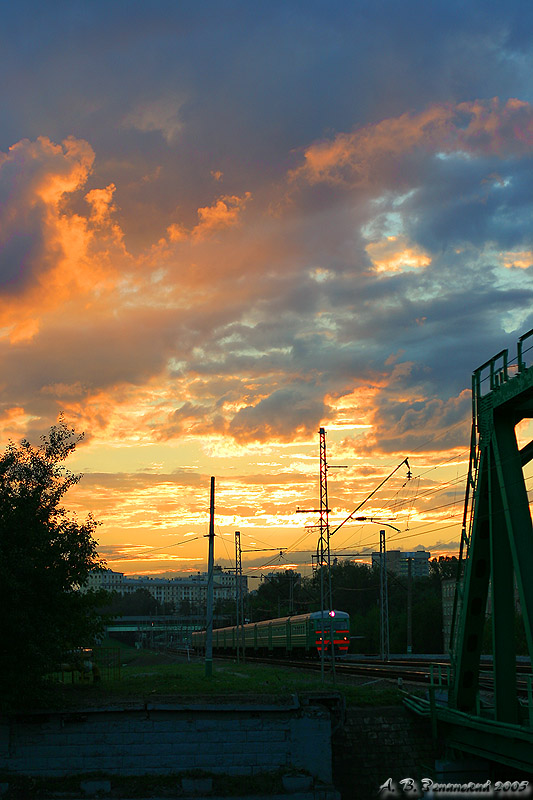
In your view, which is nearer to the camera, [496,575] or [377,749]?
[496,575]

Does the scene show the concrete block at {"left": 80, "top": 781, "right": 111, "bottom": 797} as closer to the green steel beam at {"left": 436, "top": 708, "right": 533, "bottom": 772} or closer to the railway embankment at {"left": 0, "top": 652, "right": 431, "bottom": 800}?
the railway embankment at {"left": 0, "top": 652, "right": 431, "bottom": 800}

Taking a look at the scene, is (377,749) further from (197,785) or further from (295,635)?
(295,635)

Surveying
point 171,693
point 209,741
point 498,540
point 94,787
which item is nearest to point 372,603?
point 171,693

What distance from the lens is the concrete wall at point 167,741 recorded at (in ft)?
78.3

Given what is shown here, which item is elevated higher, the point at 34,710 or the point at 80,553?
the point at 80,553

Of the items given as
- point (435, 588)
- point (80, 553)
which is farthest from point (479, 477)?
point (435, 588)

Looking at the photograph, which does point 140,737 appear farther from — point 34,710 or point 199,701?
point 34,710

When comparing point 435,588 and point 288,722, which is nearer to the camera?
point 288,722

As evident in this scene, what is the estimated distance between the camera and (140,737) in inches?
948

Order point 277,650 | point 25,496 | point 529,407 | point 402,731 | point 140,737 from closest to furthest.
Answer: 1. point 529,407
2. point 140,737
3. point 402,731
4. point 25,496
5. point 277,650

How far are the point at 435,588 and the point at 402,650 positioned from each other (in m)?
44.4

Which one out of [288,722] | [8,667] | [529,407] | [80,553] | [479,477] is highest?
[529,407]

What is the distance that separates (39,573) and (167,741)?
24.5ft

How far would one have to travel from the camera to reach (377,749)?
25406 millimetres
